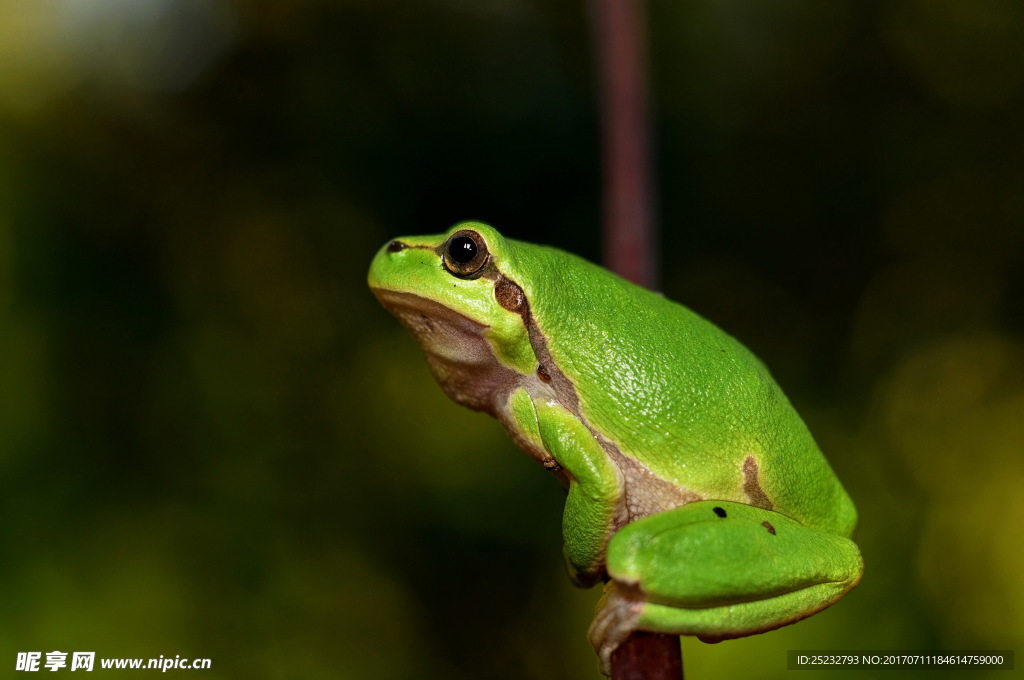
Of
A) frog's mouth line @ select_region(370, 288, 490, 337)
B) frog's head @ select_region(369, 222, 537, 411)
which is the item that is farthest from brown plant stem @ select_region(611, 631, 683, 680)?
frog's mouth line @ select_region(370, 288, 490, 337)

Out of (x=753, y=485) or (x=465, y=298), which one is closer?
(x=753, y=485)

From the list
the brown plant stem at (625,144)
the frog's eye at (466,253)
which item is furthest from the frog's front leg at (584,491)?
the brown plant stem at (625,144)

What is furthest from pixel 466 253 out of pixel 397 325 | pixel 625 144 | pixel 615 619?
pixel 397 325

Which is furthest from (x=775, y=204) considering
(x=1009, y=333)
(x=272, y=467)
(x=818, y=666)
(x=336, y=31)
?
(x=272, y=467)

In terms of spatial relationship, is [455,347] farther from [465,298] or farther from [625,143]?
[625,143]

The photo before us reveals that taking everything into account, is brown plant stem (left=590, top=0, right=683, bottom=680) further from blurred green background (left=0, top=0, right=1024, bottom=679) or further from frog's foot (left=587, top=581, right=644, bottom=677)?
blurred green background (left=0, top=0, right=1024, bottom=679)

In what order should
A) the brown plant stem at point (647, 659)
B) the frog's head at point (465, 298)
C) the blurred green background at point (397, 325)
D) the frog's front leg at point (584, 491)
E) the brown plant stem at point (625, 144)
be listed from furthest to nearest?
the blurred green background at point (397, 325) → the brown plant stem at point (625, 144) → the frog's head at point (465, 298) → the frog's front leg at point (584, 491) → the brown plant stem at point (647, 659)

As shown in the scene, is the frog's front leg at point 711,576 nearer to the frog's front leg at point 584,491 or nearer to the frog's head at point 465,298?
the frog's front leg at point 584,491

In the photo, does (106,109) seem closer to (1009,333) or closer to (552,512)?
(552,512)
